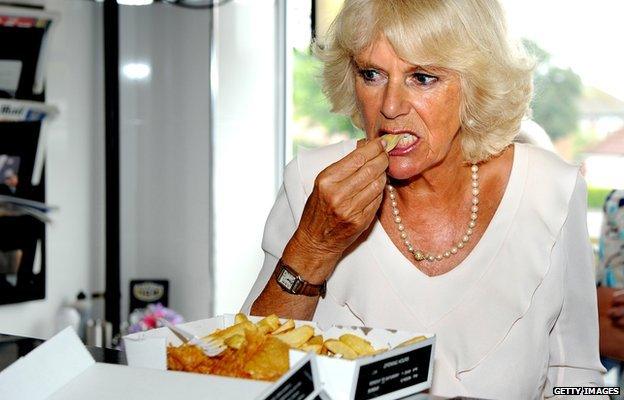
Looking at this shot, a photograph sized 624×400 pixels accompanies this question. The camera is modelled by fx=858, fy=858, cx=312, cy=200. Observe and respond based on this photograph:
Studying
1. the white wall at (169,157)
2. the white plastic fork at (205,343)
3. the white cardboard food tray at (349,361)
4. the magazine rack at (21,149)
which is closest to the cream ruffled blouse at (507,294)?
A: the white cardboard food tray at (349,361)

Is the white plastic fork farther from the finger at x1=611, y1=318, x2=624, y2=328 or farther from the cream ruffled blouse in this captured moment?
the finger at x1=611, y1=318, x2=624, y2=328

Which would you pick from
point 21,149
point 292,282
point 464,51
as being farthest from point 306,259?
point 21,149

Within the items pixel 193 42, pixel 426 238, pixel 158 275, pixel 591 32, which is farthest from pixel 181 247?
pixel 426 238

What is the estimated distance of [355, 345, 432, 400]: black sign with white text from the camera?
3.02 ft

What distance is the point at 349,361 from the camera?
89 centimetres

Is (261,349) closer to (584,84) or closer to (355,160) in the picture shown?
(355,160)

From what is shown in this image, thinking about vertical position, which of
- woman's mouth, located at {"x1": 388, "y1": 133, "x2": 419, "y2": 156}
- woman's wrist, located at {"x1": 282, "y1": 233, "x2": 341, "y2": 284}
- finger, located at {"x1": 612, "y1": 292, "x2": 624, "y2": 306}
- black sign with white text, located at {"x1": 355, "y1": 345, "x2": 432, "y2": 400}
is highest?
woman's mouth, located at {"x1": 388, "y1": 133, "x2": 419, "y2": 156}

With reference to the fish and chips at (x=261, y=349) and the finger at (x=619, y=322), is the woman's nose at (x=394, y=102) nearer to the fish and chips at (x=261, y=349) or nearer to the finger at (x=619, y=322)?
the fish and chips at (x=261, y=349)

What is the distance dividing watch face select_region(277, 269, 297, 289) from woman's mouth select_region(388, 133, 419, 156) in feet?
1.03

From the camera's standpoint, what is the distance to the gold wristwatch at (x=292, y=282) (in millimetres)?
1598

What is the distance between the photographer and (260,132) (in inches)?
188

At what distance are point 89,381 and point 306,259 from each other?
0.73 metres

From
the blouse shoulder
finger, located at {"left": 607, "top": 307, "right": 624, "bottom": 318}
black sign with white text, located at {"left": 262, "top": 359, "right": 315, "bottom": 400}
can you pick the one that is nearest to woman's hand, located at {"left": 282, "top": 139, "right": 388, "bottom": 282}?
the blouse shoulder

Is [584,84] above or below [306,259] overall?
above
